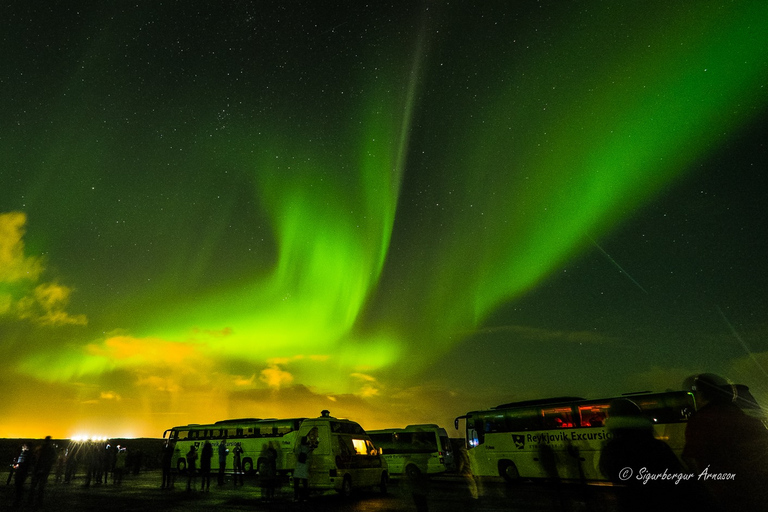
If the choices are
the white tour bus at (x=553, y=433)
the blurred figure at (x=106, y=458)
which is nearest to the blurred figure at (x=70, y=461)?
the blurred figure at (x=106, y=458)

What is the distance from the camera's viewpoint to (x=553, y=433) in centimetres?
2381

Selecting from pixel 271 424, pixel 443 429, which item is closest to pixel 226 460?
pixel 271 424

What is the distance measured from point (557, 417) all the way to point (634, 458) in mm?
22021

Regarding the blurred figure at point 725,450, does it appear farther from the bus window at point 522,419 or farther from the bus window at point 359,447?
the bus window at point 522,419

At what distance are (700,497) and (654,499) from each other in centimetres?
31

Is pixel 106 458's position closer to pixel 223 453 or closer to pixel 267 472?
pixel 223 453

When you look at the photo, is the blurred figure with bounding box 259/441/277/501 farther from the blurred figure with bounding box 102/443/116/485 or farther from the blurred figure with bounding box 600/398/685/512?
the blurred figure with bounding box 600/398/685/512

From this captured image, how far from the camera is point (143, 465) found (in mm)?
49438

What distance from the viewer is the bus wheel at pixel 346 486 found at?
54.4ft

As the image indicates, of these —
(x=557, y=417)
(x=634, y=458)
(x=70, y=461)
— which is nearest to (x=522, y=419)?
(x=557, y=417)

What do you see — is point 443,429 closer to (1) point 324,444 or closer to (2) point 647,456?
(1) point 324,444

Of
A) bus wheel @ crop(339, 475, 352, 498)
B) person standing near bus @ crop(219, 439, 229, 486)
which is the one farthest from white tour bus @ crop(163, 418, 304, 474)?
bus wheel @ crop(339, 475, 352, 498)

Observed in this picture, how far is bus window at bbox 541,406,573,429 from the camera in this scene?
2331 cm

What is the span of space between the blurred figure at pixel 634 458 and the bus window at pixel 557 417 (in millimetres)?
21436
